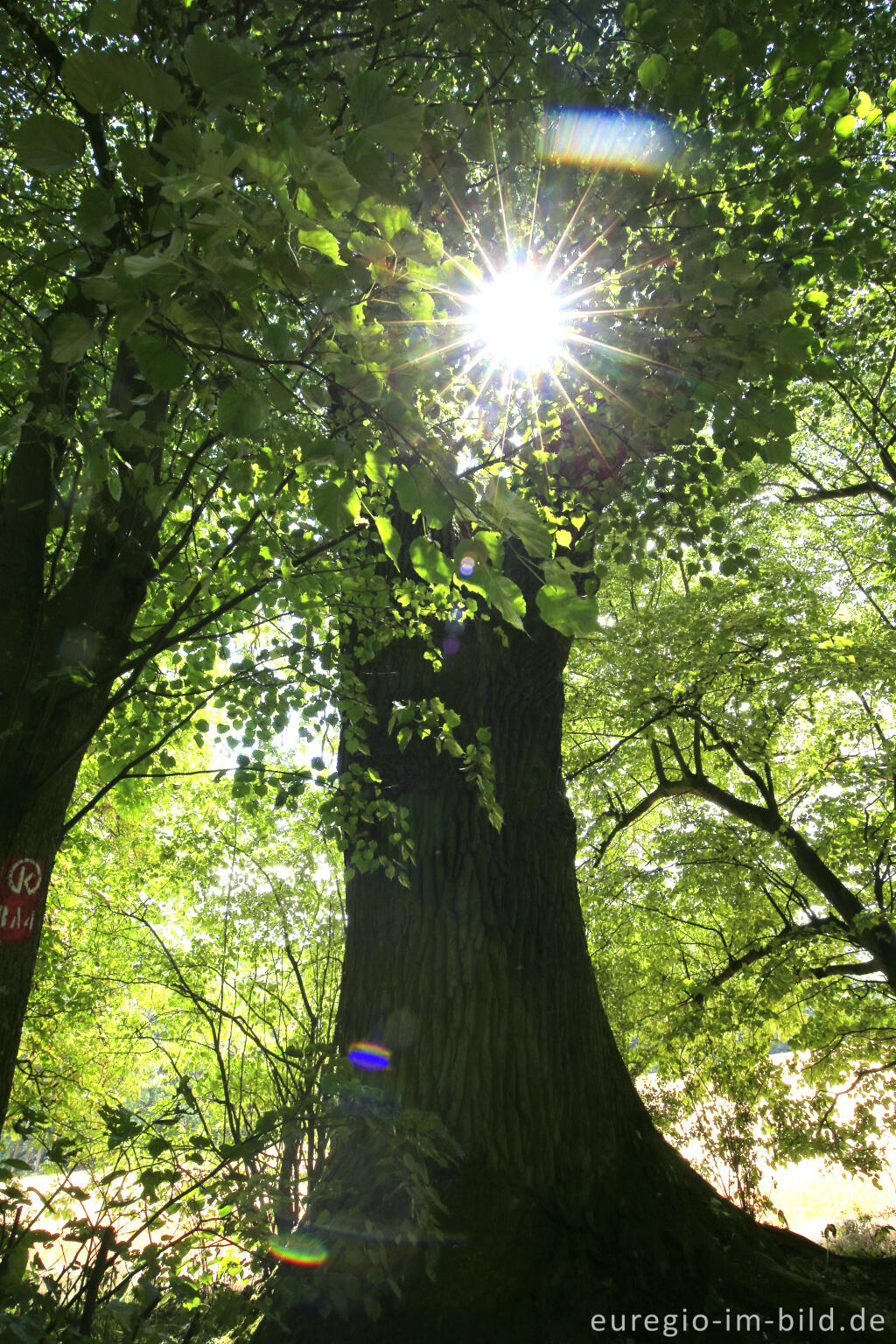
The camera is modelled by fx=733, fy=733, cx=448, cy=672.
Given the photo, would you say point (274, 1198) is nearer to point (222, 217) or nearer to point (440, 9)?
point (222, 217)

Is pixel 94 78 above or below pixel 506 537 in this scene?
above

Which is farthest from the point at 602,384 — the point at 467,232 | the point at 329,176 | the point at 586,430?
the point at 329,176

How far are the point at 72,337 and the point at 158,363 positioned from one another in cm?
19

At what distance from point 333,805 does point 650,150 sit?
3038 mm

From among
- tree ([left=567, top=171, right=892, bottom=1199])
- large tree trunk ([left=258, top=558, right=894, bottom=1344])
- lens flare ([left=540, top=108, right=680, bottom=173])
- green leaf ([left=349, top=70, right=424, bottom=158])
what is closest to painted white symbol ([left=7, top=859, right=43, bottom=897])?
large tree trunk ([left=258, top=558, right=894, bottom=1344])

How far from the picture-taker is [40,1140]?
2.38 metres

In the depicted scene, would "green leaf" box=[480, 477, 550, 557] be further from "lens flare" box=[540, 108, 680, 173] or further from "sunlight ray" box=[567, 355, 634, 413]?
"lens flare" box=[540, 108, 680, 173]

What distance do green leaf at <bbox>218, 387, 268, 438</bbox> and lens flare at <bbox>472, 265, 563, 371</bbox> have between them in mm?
918

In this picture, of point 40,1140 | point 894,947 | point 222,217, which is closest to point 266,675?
point 40,1140

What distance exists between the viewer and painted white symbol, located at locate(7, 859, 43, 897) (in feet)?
7.49

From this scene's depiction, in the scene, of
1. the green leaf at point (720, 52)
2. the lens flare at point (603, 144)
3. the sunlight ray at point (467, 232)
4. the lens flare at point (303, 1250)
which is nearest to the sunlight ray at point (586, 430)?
the sunlight ray at point (467, 232)

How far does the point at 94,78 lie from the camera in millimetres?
1021

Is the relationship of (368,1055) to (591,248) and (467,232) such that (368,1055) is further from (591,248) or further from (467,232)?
(591,248)

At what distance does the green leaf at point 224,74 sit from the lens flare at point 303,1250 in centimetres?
322
